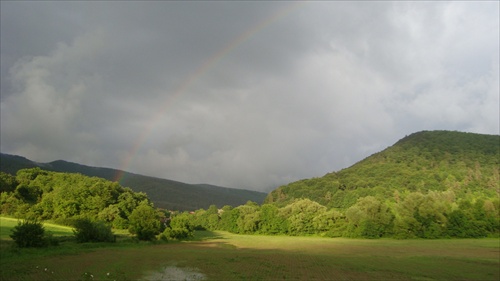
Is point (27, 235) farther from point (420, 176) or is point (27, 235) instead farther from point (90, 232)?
point (420, 176)

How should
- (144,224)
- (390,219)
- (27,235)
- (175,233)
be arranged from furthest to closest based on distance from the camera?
(390,219), (175,233), (144,224), (27,235)

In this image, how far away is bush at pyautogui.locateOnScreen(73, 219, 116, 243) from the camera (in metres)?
46.0

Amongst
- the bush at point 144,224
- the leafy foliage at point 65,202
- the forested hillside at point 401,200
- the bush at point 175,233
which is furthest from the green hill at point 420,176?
the leafy foliage at point 65,202

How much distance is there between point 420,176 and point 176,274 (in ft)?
425

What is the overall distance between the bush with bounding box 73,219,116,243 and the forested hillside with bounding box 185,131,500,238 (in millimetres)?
59332

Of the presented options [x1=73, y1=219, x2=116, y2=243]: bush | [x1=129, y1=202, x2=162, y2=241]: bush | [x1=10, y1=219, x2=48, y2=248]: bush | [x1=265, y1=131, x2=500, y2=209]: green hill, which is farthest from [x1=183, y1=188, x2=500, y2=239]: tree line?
[x1=10, y1=219, x2=48, y2=248]: bush

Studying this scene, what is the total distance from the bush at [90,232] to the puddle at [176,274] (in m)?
22.6

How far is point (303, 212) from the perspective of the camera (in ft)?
327

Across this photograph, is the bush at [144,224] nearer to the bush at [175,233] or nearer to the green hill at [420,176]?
the bush at [175,233]

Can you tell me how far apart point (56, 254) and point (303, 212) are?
245 feet

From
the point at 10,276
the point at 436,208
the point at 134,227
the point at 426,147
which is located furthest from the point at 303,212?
the point at 426,147

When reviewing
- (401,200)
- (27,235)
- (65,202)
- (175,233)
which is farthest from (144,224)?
(401,200)

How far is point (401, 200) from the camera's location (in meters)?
103

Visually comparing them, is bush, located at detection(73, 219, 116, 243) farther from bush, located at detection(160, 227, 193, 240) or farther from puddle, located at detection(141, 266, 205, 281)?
puddle, located at detection(141, 266, 205, 281)
